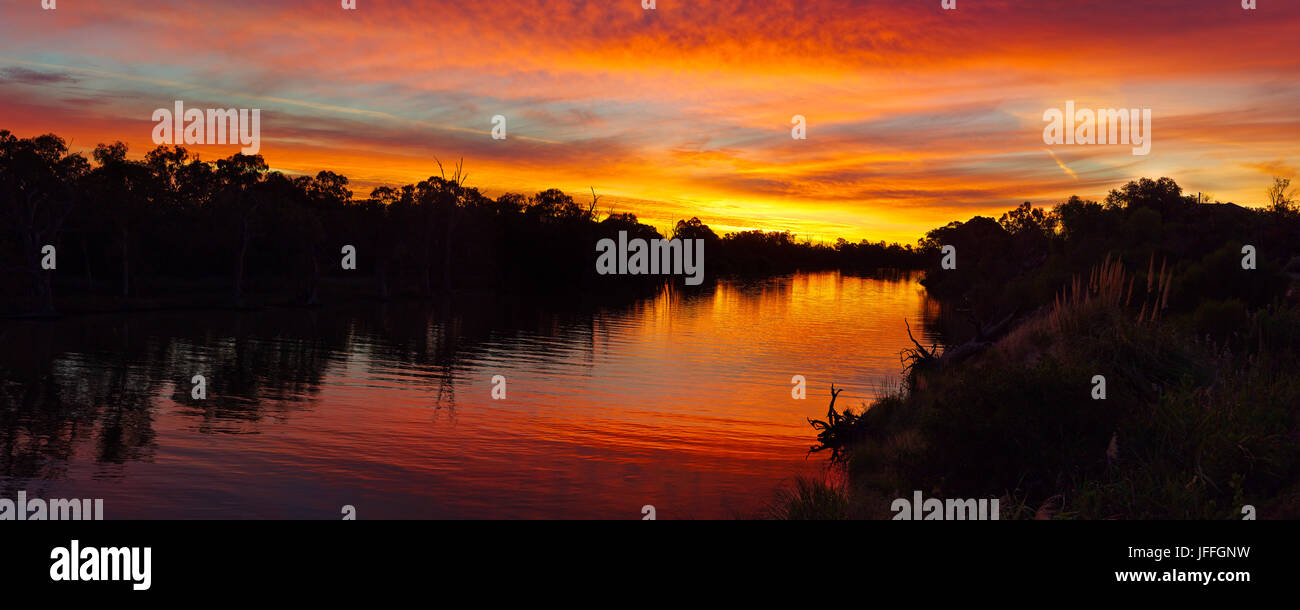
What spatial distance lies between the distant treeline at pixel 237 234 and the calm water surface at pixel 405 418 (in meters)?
11.7

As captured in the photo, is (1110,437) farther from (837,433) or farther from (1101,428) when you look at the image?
(837,433)

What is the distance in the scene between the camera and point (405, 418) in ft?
93.7

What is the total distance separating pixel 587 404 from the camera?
108 feet

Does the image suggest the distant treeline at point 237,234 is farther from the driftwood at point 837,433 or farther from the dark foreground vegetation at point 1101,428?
the dark foreground vegetation at point 1101,428

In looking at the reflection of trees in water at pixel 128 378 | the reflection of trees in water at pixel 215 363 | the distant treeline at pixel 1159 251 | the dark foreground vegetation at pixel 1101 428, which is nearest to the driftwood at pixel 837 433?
the dark foreground vegetation at pixel 1101 428

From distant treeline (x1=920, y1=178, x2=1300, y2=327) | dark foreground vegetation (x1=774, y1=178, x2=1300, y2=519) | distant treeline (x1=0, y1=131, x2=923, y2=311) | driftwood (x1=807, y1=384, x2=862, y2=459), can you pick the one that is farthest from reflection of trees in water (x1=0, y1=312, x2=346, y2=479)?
distant treeline (x1=920, y1=178, x2=1300, y2=327)

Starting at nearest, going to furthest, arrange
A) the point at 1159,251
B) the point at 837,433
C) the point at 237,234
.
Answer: the point at 837,433 → the point at 1159,251 → the point at 237,234

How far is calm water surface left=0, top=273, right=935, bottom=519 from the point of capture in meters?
18.5

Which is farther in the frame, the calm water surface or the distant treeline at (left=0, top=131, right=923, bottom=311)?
the distant treeline at (left=0, top=131, right=923, bottom=311)

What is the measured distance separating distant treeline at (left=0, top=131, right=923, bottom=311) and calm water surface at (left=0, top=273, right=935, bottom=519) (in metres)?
11.7

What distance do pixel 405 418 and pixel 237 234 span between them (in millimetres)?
58979

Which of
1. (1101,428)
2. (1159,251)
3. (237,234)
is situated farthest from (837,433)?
(237,234)

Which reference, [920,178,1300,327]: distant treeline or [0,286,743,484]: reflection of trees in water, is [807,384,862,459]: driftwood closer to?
[920,178,1300,327]: distant treeline
